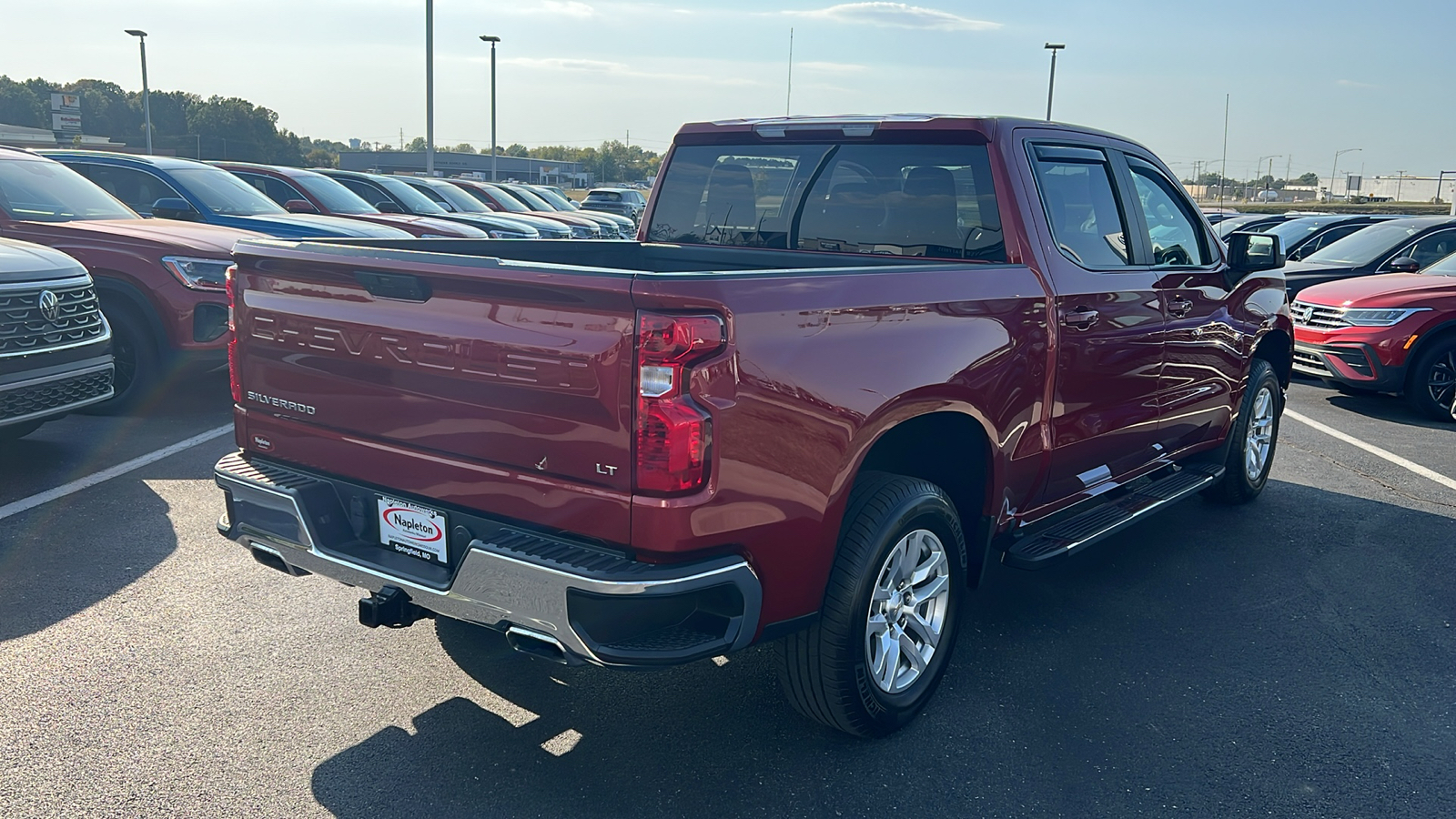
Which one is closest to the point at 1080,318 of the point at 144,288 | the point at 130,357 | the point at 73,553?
the point at 73,553

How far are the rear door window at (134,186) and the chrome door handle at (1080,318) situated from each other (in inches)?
354

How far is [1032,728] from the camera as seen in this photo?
12.1 feet

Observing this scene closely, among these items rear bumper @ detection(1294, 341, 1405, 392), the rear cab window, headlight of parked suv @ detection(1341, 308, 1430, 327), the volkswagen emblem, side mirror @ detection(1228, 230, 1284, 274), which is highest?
the rear cab window

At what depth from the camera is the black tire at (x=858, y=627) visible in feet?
10.7

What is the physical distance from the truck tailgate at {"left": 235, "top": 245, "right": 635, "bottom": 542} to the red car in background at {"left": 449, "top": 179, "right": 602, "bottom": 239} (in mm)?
16609

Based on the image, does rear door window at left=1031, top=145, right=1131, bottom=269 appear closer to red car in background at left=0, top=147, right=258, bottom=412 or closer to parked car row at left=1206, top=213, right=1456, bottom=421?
parked car row at left=1206, top=213, right=1456, bottom=421

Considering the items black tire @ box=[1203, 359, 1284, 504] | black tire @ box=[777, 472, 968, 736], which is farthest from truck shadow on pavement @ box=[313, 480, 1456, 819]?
black tire @ box=[1203, 359, 1284, 504]

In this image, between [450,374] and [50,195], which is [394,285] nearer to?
[450,374]

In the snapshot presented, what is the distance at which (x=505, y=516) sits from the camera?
3.05m

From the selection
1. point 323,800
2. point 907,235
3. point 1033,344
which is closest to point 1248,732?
point 1033,344

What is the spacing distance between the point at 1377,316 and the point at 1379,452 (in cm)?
200

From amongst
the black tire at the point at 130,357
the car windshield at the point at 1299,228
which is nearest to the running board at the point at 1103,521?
the black tire at the point at 130,357

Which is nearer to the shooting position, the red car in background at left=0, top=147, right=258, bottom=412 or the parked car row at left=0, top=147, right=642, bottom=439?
the parked car row at left=0, top=147, right=642, bottom=439

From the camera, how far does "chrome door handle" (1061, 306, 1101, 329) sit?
4.26 meters
